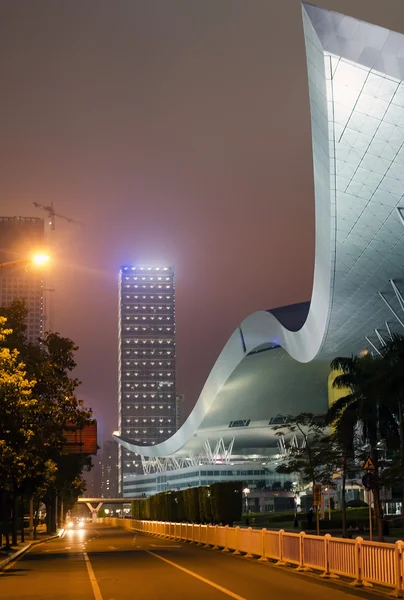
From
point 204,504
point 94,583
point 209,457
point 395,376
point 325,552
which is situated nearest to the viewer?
point 94,583

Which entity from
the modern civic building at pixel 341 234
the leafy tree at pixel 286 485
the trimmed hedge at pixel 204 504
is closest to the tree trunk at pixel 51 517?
the trimmed hedge at pixel 204 504

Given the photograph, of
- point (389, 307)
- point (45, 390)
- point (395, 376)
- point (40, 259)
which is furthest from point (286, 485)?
point (40, 259)

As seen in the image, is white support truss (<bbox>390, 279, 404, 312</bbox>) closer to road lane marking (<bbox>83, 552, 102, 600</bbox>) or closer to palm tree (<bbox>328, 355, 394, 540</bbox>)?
palm tree (<bbox>328, 355, 394, 540</bbox>)

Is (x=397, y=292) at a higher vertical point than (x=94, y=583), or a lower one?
higher

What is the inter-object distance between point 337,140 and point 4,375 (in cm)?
2297

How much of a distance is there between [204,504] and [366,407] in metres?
15.0

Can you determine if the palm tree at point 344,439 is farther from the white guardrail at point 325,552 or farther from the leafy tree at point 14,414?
the leafy tree at point 14,414

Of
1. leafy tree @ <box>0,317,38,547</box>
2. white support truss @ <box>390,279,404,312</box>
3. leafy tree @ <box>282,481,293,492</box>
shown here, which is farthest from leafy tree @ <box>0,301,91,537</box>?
leafy tree @ <box>282,481,293,492</box>

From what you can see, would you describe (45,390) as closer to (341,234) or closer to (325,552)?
(325,552)

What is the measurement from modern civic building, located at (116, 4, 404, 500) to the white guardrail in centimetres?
1909

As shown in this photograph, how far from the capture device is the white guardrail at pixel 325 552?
1817 centimetres

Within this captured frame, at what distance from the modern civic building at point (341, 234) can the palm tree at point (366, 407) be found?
28.9ft

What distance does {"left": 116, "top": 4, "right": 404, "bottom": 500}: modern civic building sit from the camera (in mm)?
36000

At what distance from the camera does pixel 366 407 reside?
145 ft
